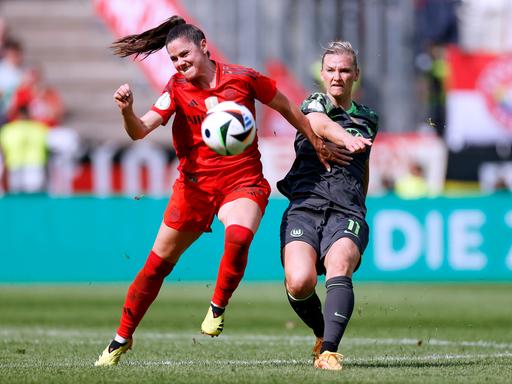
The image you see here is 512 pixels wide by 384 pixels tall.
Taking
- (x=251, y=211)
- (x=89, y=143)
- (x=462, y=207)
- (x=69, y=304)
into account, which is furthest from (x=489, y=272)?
(x=251, y=211)

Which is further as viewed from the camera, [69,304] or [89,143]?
[89,143]

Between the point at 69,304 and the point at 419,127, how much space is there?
10425 millimetres

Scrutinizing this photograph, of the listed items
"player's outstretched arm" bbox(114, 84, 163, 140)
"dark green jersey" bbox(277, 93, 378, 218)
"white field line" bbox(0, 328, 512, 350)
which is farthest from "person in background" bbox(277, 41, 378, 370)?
"white field line" bbox(0, 328, 512, 350)

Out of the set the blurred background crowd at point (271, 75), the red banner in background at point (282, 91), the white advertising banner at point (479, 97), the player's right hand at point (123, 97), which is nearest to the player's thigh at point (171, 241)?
the player's right hand at point (123, 97)

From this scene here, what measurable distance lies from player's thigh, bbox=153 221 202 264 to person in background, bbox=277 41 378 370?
60 centimetres

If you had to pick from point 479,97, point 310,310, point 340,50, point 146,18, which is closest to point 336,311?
point 310,310

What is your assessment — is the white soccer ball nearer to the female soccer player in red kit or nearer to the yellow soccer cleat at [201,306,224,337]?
the female soccer player in red kit

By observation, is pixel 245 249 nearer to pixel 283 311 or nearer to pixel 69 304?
pixel 283 311

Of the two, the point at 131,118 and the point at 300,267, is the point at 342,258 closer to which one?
the point at 300,267

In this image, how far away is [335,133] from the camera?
770 centimetres

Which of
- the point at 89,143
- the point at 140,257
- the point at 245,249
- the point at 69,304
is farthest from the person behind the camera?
the point at 89,143

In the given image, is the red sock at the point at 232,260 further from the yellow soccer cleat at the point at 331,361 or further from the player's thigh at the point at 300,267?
the yellow soccer cleat at the point at 331,361

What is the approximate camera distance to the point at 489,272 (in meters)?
17.6

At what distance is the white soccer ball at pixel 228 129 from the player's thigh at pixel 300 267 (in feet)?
2.33
